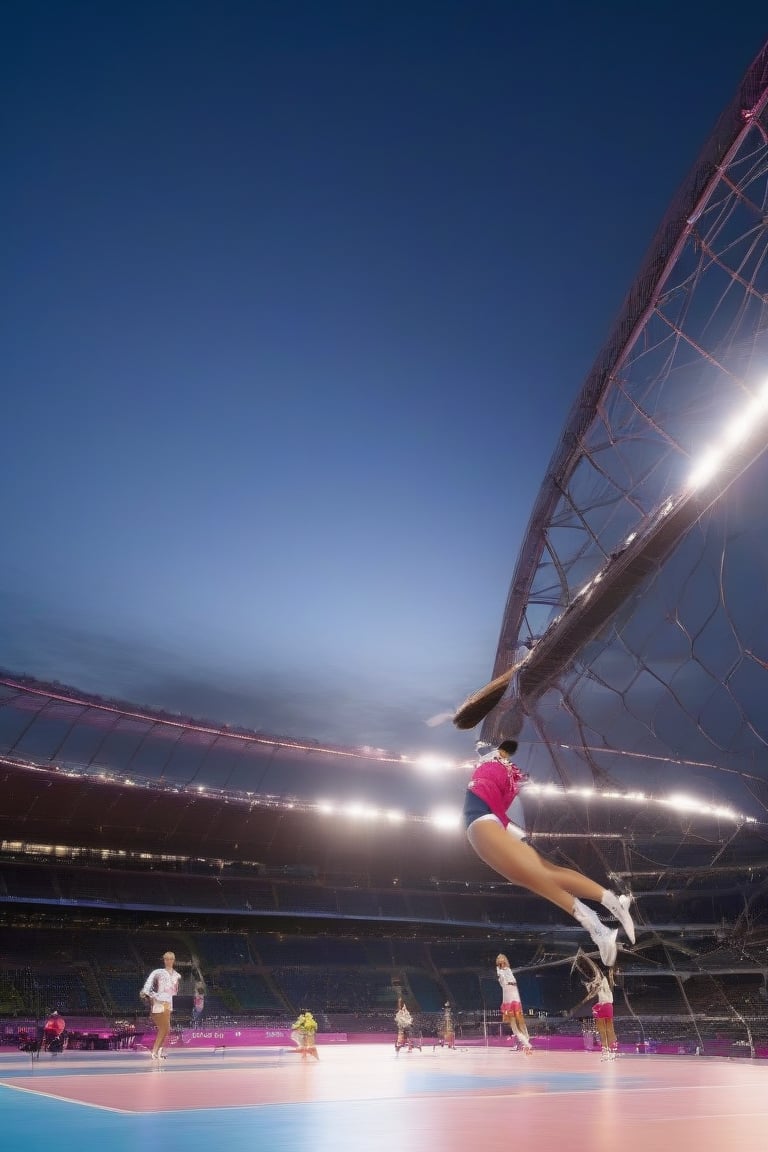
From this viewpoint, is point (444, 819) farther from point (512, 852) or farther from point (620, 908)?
point (512, 852)

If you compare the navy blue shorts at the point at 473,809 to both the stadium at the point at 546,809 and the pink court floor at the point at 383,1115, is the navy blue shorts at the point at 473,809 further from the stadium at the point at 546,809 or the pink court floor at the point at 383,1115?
the stadium at the point at 546,809

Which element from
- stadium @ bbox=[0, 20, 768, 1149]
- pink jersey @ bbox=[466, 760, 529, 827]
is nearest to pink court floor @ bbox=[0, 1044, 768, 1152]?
stadium @ bbox=[0, 20, 768, 1149]

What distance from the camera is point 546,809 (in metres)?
45.8

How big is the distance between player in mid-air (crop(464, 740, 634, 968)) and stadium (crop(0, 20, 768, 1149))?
2.72 m

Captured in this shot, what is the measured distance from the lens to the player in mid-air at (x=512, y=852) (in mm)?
8281

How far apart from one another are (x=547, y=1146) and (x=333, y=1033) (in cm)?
3669

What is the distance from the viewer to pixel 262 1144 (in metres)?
5.51

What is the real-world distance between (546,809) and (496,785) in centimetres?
3904

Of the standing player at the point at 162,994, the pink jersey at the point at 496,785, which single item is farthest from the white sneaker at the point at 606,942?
the standing player at the point at 162,994

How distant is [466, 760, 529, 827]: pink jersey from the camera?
28.7 feet

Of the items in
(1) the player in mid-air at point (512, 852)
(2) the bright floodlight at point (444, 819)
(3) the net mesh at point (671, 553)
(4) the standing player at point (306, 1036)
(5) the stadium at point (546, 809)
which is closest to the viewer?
(1) the player in mid-air at point (512, 852)

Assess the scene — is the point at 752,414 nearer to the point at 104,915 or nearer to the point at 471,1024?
the point at 471,1024

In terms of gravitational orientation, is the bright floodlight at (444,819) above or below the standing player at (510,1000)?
above

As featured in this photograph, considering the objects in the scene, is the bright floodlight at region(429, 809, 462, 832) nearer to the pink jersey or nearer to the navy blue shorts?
the pink jersey
